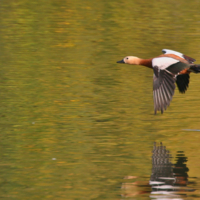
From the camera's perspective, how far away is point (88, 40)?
22375 millimetres

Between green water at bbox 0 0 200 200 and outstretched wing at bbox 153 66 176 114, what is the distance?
754 mm

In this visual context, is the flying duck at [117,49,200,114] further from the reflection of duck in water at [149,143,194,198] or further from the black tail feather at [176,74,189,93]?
the reflection of duck in water at [149,143,194,198]

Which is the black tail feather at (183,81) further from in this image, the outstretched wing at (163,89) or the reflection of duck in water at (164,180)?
the reflection of duck in water at (164,180)

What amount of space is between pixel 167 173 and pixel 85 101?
208 inches

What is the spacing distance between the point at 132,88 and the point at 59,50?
17.3 feet

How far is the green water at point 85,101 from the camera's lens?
10430mm

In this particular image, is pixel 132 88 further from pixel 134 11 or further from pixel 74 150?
pixel 134 11

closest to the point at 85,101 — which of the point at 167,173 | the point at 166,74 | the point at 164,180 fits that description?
the point at 166,74

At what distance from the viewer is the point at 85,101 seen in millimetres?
15273

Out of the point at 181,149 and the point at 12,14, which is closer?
the point at 181,149

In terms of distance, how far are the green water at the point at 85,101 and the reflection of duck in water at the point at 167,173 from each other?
0.15m

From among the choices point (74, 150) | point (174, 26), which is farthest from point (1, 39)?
point (74, 150)

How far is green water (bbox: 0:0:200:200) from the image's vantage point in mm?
10430

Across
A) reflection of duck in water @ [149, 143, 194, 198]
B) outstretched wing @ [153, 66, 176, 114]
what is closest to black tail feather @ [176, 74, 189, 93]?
outstretched wing @ [153, 66, 176, 114]
